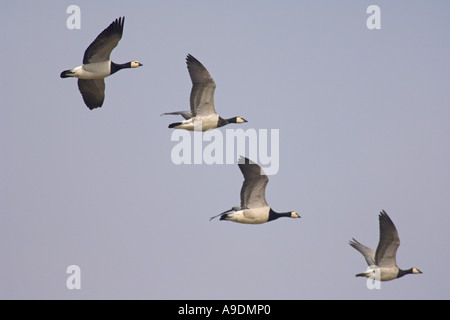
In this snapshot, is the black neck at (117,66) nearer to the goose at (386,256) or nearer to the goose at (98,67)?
the goose at (98,67)

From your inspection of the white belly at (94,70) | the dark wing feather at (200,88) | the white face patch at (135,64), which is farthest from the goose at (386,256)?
the white belly at (94,70)

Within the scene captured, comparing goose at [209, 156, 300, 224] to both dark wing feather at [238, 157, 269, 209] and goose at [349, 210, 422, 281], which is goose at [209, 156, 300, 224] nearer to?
dark wing feather at [238, 157, 269, 209]

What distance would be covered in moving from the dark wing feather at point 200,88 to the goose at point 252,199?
186 cm

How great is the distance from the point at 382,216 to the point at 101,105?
8.47 meters

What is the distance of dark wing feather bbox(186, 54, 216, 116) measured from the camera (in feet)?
88.5

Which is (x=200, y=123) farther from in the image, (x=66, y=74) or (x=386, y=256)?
(x=386, y=256)

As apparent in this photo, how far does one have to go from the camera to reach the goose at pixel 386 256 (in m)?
26.8

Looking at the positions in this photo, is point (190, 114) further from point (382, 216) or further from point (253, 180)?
point (382, 216)

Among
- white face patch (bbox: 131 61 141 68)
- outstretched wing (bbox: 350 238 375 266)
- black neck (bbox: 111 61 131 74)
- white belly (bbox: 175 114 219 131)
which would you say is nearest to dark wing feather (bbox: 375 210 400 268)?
outstretched wing (bbox: 350 238 375 266)

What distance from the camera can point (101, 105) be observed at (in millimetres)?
28391

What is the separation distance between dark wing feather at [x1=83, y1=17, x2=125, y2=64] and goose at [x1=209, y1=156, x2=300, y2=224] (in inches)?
182

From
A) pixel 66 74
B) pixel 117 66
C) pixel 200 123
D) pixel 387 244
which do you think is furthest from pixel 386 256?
pixel 66 74

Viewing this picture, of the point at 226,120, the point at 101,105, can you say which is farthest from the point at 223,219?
the point at 101,105
